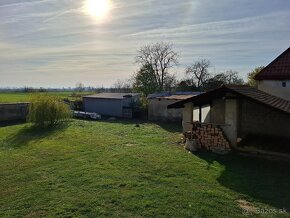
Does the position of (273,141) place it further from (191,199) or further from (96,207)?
(96,207)

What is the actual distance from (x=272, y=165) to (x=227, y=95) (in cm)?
337

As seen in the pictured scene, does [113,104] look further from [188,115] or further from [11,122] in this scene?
[188,115]

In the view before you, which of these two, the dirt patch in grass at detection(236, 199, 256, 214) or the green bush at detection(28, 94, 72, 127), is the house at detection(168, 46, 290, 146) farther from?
the green bush at detection(28, 94, 72, 127)

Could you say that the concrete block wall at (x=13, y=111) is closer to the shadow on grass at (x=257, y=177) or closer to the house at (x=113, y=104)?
the house at (x=113, y=104)

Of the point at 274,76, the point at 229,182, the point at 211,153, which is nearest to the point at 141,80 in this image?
the point at 274,76

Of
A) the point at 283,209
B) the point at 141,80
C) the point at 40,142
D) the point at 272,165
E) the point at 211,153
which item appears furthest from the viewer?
the point at 141,80

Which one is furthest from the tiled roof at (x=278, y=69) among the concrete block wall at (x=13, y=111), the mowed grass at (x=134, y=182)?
the concrete block wall at (x=13, y=111)

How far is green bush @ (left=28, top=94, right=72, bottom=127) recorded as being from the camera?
66.0ft

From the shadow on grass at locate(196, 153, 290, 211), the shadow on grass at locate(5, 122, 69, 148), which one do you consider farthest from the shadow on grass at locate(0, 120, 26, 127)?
the shadow on grass at locate(196, 153, 290, 211)

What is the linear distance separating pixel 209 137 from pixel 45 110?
12.8 metres

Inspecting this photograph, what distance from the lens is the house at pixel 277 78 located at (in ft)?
47.6

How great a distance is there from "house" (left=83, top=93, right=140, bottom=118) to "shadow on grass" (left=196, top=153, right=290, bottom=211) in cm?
1705

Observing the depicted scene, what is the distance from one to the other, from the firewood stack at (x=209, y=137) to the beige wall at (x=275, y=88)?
5064 millimetres

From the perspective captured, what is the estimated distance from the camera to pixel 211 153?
456 inches
